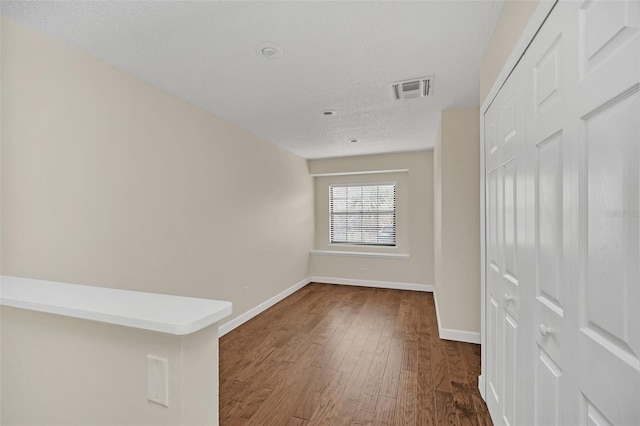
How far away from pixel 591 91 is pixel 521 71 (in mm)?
625

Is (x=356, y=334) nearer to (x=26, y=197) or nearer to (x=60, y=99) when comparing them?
(x=26, y=197)

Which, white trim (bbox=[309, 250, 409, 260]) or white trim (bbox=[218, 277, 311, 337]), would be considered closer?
white trim (bbox=[218, 277, 311, 337])

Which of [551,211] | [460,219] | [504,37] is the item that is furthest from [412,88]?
[551,211]

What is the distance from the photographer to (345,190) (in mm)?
5594

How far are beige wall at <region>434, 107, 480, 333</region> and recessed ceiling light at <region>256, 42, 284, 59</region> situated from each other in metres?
1.91

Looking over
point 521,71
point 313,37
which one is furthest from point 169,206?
point 521,71

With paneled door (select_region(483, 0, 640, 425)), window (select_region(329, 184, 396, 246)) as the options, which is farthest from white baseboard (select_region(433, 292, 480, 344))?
window (select_region(329, 184, 396, 246))

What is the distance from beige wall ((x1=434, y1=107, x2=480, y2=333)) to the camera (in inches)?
112

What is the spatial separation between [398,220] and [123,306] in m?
4.88

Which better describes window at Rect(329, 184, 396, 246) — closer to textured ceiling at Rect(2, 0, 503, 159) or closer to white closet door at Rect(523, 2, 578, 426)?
textured ceiling at Rect(2, 0, 503, 159)

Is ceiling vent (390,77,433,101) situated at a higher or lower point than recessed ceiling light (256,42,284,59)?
higher

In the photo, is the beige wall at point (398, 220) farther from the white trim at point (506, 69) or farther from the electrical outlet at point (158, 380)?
the electrical outlet at point (158, 380)

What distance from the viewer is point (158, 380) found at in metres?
0.76

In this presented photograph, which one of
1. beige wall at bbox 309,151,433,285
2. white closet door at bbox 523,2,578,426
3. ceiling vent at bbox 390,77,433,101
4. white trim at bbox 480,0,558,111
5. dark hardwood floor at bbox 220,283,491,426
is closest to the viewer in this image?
white closet door at bbox 523,2,578,426
